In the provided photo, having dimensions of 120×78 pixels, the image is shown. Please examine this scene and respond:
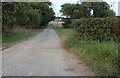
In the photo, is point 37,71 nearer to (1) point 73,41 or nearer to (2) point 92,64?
Result: (2) point 92,64

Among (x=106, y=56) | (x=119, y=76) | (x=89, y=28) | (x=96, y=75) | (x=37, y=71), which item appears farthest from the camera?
(x=89, y=28)

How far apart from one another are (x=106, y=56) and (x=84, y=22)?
9.41 meters

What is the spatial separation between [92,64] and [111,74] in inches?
119

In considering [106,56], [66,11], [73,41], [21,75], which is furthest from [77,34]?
[66,11]

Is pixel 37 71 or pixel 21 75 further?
pixel 37 71

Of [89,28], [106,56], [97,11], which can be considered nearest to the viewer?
[106,56]

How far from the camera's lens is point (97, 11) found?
34.2 m

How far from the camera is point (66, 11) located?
7869cm

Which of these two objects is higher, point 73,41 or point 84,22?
point 84,22

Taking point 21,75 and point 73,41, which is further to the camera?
point 73,41

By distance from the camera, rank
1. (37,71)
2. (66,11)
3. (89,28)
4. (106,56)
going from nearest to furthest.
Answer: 1. (37,71)
2. (106,56)
3. (89,28)
4. (66,11)

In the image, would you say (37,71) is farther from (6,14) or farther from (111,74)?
(6,14)

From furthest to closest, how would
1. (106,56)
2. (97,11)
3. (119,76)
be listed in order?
(97,11) → (106,56) → (119,76)

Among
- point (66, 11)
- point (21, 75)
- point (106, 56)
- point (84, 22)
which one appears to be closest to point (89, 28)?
point (84, 22)
